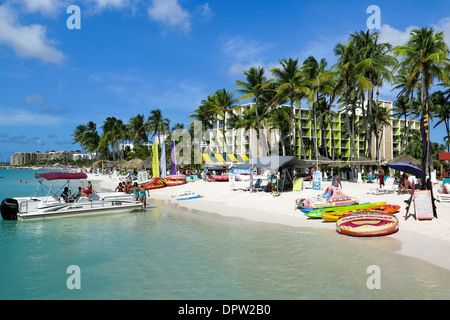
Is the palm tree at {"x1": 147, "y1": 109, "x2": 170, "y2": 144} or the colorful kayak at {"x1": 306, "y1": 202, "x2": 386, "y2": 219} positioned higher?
the palm tree at {"x1": 147, "y1": 109, "x2": 170, "y2": 144}

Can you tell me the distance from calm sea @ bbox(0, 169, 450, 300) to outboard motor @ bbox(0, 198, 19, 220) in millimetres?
1734

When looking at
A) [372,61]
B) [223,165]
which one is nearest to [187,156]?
[223,165]

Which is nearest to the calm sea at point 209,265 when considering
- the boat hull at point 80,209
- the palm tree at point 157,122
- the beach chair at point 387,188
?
the boat hull at point 80,209

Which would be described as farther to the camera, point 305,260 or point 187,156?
point 187,156

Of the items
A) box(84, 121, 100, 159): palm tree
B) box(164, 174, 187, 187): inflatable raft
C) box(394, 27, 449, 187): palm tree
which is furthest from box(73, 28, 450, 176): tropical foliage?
box(84, 121, 100, 159): palm tree

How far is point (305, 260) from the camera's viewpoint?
9.12 m

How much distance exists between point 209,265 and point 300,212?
8.61 metres

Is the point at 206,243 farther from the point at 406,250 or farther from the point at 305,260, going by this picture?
the point at 406,250

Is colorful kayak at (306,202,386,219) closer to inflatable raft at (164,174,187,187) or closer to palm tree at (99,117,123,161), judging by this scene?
inflatable raft at (164,174,187,187)

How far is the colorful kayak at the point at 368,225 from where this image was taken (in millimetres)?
11547

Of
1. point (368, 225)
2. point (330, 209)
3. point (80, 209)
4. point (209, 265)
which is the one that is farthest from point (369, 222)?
point (80, 209)

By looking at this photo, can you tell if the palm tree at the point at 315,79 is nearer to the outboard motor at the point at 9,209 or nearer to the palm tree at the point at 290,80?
the palm tree at the point at 290,80

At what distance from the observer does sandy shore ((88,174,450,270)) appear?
32.2ft

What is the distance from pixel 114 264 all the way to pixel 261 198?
12.6m
